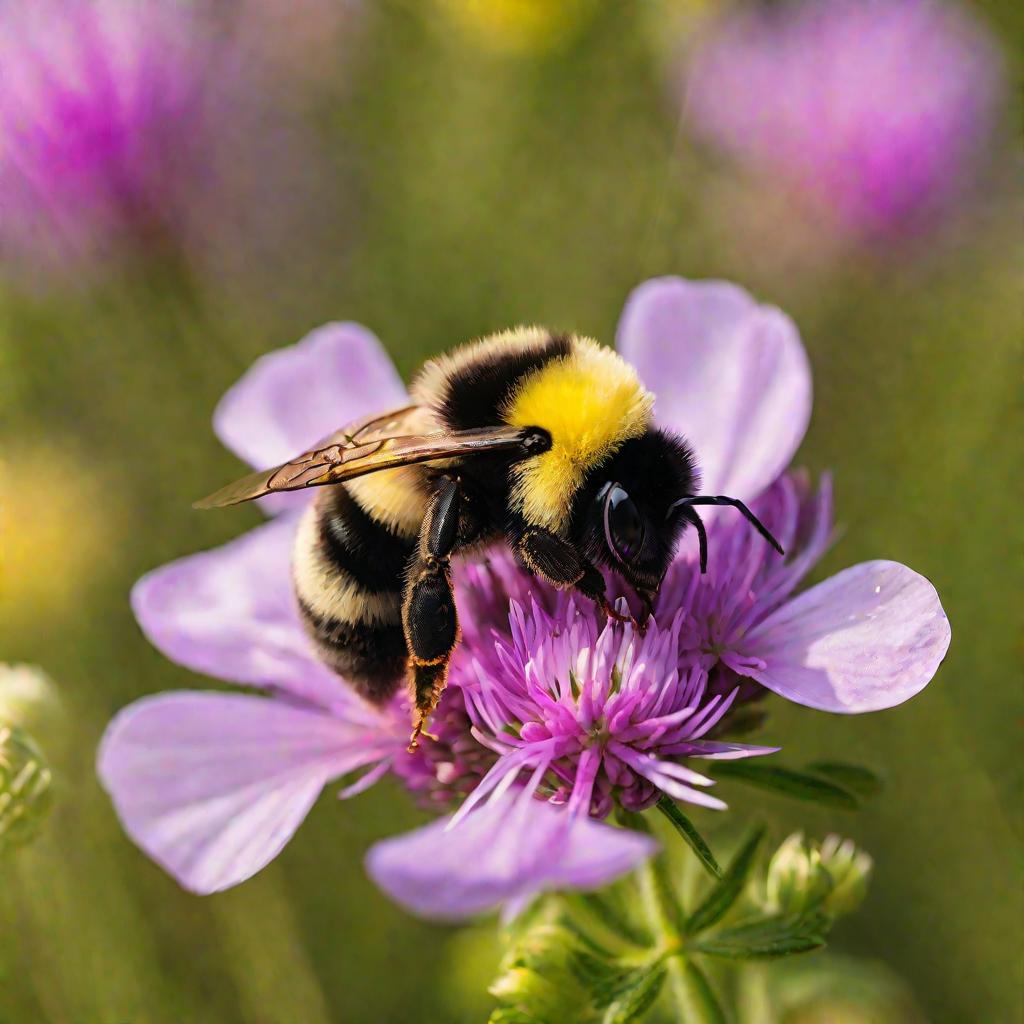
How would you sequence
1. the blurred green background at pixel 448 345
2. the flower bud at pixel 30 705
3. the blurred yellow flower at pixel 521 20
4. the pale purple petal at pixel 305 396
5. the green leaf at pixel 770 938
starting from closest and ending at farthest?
the green leaf at pixel 770 938, the flower bud at pixel 30 705, the pale purple petal at pixel 305 396, the blurred green background at pixel 448 345, the blurred yellow flower at pixel 521 20

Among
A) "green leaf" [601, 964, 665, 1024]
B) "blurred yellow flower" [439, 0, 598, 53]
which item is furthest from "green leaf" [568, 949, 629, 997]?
"blurred yellow flower" [439, 0, 598, 53]

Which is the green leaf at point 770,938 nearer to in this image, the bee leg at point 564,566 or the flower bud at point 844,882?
the flower bud at point 844,882

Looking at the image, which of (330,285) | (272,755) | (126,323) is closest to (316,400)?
(272,755)

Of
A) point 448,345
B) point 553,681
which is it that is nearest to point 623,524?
point 553,681

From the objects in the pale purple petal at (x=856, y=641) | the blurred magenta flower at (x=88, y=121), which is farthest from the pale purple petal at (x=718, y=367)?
the blurred magenta flower at (x=88, y=121)

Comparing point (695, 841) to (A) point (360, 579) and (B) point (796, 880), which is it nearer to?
(B) point (796, 880)

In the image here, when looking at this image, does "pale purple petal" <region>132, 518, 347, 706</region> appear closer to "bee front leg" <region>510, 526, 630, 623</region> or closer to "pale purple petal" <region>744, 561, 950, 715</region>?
"bee front leg" <region>510, 526, 630, 623</region>

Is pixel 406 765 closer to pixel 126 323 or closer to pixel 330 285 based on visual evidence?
pixel 126 323
